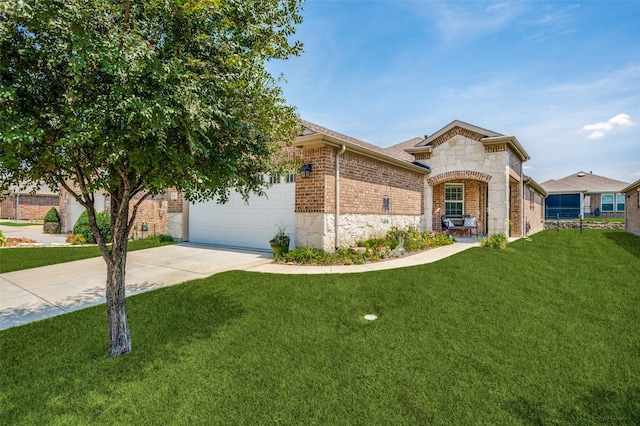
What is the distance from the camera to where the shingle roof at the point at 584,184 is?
3036 centimetres

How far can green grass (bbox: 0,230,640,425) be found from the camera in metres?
2.44

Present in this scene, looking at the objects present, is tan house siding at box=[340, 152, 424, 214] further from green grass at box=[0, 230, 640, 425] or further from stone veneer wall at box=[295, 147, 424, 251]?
green grass at box=[0, 230, 640, 425]

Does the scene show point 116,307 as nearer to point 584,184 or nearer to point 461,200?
point 461,200

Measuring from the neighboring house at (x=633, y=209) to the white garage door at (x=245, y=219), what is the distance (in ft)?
60.0

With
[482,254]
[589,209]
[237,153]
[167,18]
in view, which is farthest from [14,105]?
[589,209]

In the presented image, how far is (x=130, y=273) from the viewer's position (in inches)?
269

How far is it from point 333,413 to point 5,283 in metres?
7.53

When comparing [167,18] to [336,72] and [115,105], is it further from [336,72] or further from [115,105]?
[336,72]

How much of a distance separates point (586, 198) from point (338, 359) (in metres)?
40.3

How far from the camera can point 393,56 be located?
28.6 feet

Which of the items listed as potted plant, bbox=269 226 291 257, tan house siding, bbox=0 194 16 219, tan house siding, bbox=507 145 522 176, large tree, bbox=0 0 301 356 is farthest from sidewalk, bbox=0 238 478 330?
tan house siding, bbox=0 194 16 219

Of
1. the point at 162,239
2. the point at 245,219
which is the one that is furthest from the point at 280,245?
the point at 162,239

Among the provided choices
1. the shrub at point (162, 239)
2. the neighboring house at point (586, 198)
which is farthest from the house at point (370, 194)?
the neighboring house at point (586, 198)

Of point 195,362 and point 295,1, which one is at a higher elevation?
point 295,1
